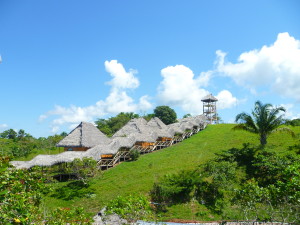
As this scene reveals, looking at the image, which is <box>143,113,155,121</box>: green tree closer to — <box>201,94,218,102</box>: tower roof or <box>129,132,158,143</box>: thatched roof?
<box>201,94,218,102</box>: tower roof

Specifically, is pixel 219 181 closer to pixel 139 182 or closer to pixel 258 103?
pixel 139 182

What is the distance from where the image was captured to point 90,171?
1669 centimetres

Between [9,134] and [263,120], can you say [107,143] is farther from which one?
[9,134]

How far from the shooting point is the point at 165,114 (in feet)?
151

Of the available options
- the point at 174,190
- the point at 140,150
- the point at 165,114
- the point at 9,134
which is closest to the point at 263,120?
the point at 174,190

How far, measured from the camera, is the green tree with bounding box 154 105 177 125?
46.0 metres

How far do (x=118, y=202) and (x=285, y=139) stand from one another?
20.2 meters

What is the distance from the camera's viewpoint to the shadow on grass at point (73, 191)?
1493 centimetres

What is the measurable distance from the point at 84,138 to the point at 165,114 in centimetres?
2442

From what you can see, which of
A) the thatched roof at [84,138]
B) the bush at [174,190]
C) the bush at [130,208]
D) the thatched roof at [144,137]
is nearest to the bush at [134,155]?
the thatched roof at [144,137]

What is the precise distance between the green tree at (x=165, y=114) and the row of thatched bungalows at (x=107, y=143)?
1144 cm

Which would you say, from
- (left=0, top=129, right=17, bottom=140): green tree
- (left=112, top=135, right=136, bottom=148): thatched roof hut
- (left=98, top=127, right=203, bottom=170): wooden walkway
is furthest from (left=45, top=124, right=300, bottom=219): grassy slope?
(left=0, top=129, right=17, bottom=140): green tree

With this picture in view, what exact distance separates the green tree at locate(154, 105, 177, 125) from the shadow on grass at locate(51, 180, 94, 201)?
29950 mm

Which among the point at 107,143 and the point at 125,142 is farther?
the point at 107,143
